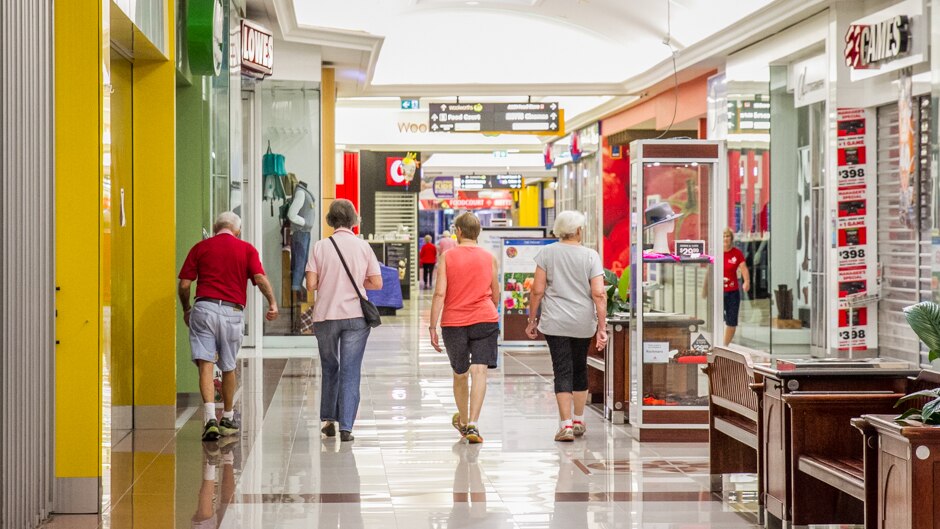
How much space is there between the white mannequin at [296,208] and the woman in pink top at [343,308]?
22.2 feet

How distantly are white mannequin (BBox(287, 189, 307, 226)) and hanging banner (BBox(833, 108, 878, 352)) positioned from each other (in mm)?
6602

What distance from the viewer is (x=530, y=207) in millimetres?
45219

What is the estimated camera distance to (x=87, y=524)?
5.36 meters

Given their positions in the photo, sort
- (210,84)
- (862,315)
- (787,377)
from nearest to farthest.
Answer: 1. (787,377)
2. (210,84)
3. (862,315)

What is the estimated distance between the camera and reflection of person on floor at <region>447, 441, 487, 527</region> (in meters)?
5.57

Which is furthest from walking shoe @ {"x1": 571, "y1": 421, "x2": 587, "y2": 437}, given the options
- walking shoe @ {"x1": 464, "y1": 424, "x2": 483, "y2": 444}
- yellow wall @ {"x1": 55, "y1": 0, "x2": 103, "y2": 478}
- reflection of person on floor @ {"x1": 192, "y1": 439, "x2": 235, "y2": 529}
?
yellow wall @ {"x1": 55, "y1": 0, "x2": 103, "y2": 478}

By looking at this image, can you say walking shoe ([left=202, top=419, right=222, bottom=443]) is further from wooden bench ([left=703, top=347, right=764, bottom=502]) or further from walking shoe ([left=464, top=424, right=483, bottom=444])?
wooden bench ([left=703, top=347, right=764, bottom=502])

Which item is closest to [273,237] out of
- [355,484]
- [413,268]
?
[355,484]

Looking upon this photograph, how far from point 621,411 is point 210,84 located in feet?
13.9

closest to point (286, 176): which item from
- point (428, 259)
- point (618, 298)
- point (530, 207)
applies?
point (618, 298)

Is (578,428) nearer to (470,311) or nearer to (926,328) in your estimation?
(470,311)

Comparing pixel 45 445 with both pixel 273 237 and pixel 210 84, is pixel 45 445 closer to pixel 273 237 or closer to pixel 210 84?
pixel 210 84

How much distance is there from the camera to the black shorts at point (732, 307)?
42.2ft

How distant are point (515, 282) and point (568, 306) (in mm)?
7328
